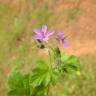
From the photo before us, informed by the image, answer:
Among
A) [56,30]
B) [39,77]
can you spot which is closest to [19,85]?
[39,77]

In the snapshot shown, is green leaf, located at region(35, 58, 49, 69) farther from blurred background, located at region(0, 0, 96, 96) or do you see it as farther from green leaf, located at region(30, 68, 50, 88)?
blurred background, located at region(0, 0, 96, 96)

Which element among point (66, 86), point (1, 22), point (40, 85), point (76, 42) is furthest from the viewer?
point (1, 22)

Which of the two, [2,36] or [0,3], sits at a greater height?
[0,3]

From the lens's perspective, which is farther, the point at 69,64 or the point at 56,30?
the point at 56,30

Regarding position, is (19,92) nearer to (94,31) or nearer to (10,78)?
(10,78)

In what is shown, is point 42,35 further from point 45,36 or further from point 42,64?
point 42,64

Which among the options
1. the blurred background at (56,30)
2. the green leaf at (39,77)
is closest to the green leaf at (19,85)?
the green leaf at (39,77)

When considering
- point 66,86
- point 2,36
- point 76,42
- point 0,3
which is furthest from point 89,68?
point 0,3

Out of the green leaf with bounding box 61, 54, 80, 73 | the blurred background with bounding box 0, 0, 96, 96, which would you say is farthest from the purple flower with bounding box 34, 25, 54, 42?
the blurred background with bounding box 0, 0, 96, 96

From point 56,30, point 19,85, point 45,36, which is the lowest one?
point 19,85
